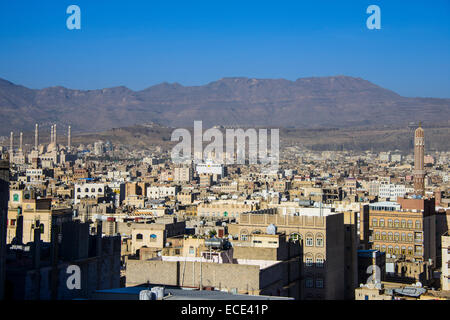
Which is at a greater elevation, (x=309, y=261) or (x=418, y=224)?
(x=418, y=224)

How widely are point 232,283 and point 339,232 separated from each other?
23.1ft

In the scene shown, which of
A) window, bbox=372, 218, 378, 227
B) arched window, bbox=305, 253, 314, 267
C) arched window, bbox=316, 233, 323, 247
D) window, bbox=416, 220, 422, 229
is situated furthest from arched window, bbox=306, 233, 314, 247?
window, bbox=416, 220, 422, 229

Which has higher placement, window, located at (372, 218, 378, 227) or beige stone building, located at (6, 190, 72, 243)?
beige stone building, located at (6, 190, 72, 243)

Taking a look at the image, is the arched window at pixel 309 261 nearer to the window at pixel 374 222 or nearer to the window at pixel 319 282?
the window at pixel 319 282

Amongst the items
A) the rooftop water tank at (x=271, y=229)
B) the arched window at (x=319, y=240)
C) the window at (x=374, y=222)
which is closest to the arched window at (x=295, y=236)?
the arched window at (x=319, y=240)

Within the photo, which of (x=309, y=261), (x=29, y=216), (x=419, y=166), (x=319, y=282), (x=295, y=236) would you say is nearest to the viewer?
(x=319, y=282)

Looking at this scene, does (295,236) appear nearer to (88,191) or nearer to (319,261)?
(319,261)

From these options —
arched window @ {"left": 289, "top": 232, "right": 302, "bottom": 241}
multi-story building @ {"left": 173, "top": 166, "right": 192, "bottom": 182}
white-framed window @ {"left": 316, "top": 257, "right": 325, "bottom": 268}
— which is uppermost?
multi-story building @ {"left": 173, "top": 166, "right": 192, "bottom": 182}

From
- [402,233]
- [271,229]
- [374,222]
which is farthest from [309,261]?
[402,233]

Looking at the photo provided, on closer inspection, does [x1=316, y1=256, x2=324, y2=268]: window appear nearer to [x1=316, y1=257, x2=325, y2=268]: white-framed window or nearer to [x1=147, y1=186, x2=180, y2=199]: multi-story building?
[x1=316, y1=257, x2=325, y2=268]: white-framed window

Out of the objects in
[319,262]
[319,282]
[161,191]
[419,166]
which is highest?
[419,166]

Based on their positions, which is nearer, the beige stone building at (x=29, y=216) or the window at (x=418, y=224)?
the beige stone building at (x=29, y=216)

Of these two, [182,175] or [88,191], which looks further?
[182,175]

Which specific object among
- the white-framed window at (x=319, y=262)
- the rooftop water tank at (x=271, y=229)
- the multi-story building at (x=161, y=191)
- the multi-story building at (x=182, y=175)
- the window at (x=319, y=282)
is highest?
the multi-story building at (x=182, y=175)
